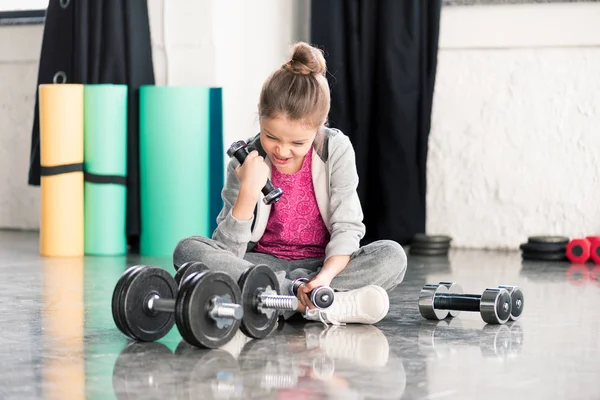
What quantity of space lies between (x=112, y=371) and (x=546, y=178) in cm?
254

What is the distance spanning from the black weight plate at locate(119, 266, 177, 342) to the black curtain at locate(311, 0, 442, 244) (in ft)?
6.50

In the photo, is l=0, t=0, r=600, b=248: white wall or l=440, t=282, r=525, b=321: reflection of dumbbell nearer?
l=440, t=282, r=525, b=321: reflection of dumbbell

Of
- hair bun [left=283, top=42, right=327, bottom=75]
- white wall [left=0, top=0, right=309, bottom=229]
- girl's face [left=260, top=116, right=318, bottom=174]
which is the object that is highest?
white wall [left=0, top=0, right=309, bottom=229]

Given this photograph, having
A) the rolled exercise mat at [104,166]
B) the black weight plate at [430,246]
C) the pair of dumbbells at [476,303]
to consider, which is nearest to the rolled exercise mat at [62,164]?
the rolled exercise mat at [104,166]

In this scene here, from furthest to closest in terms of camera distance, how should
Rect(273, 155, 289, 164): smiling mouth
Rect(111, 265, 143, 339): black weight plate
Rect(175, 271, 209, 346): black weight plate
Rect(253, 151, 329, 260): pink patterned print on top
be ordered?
Rect(253, 151, 329, 260): pink patterned print on top, Rect(273, 155, 289, 164): smiling mouth, Rect(111, 265, 143, 339): black weight plate, Rect(175, 271, 209, 346): black weight plate

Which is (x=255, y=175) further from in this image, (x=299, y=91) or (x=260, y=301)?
(x=260, y=301)

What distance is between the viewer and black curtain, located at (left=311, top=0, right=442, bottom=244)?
148 inches

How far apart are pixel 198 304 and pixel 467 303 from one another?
70 cm

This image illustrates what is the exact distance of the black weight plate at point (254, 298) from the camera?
1.88 metres

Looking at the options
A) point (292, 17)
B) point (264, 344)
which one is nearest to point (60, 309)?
point (264, 344)

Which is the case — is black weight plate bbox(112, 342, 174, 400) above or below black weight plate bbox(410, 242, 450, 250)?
above

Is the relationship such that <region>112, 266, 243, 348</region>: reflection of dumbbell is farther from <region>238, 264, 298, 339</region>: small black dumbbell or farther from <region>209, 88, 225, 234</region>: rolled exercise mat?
<region>209, 88, 225, 234</region>: rolled exercise mat

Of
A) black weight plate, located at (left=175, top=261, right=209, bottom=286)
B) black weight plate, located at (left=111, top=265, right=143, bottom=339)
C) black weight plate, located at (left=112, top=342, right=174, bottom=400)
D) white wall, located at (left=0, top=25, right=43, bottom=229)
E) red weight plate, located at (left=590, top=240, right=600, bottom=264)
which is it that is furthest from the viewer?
white wall, located at (left=0, top=25, right=43, bottom=229)

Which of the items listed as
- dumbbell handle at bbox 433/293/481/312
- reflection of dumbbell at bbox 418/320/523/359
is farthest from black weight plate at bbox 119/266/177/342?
dumbbell handle at bbox 433/293/481/312
